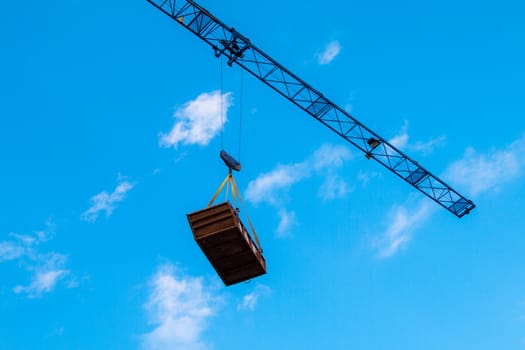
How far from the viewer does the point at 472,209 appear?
46.8m

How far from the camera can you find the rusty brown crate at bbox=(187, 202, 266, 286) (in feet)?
74.0

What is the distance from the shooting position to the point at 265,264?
83.1 feet

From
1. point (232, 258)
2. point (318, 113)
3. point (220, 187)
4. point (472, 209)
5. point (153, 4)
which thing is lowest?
point (232, 258)

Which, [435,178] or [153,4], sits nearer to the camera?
[153,4]

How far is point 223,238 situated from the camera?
2272 centimetres

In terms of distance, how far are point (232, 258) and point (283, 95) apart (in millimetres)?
19147

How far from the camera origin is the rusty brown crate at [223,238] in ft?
74.0

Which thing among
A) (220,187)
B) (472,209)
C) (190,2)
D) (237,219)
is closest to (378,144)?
(472,209)

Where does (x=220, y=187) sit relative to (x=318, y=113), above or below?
below

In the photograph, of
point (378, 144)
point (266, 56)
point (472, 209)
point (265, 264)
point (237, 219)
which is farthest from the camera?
point (472, 209)

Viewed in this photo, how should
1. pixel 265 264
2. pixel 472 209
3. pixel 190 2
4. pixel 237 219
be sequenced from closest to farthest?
1. pixel 237 219
2. pixel 265 264
3. pixel 190 2
4. pixel 472 209

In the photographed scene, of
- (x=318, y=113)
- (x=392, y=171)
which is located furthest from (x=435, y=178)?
(x=318, y=113)

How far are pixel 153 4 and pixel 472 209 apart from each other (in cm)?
2474

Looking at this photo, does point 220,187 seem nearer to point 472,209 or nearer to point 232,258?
point 232,258
